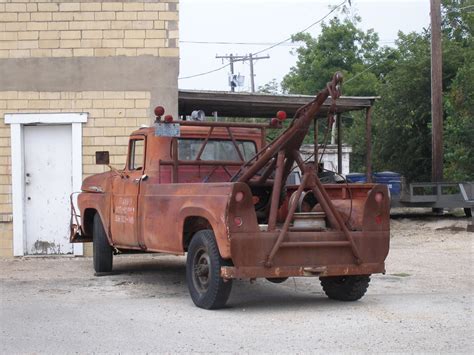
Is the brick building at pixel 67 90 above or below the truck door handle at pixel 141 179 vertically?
above

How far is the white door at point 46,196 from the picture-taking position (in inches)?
520

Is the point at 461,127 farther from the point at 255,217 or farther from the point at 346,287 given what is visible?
the point at 255,217

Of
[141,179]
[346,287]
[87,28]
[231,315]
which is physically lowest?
[231,315]

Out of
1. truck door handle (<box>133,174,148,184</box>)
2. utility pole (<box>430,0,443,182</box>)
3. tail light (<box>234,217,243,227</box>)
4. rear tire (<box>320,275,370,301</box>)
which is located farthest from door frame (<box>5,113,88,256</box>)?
utility pole (<box>430,0,443,182</box>)

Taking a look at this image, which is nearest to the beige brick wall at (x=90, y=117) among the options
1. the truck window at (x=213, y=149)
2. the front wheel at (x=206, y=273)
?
the truck window at (x=213, y=149)

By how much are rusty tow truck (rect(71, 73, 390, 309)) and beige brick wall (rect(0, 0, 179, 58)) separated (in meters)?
Result: 4.35

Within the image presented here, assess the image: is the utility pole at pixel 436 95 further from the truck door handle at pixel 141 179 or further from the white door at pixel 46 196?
the truck door handle at pixel 141 179

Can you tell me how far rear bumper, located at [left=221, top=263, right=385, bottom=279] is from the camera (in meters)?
7.40

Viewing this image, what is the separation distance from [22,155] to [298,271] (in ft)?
23.8

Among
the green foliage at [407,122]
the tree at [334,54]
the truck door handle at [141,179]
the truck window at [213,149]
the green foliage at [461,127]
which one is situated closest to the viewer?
the truck door handle at [141,179]

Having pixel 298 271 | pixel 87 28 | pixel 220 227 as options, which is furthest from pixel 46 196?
pixel 298 271

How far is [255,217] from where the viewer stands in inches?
295

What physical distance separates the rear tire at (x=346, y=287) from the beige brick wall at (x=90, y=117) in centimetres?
575

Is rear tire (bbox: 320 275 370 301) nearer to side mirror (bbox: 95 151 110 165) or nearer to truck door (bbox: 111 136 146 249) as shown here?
truck door (bbox: 111 136 146 249)
